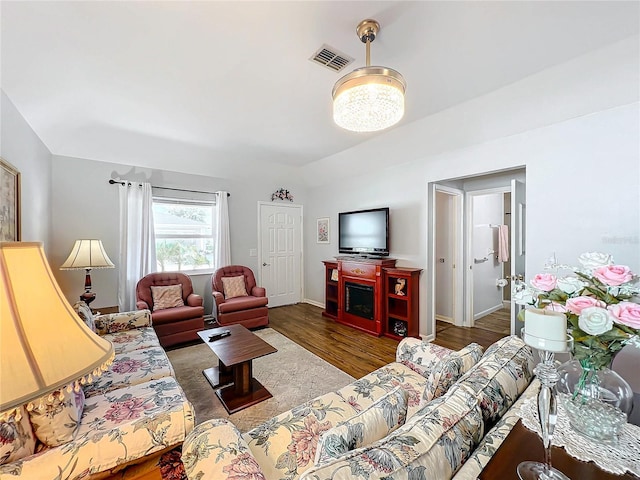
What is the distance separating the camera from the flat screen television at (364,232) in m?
4.01

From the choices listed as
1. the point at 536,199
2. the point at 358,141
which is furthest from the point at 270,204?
the point at 536,199

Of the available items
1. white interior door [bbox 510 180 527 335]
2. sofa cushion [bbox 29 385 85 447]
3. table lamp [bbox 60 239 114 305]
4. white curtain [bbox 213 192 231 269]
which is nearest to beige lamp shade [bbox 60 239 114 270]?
table lamp [bbox 60 239 114 305]

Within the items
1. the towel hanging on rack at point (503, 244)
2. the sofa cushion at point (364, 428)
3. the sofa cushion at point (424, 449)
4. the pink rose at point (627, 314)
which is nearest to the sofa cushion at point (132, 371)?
the sofa cushion at point (364, 428)

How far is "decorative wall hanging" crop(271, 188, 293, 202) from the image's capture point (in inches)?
210

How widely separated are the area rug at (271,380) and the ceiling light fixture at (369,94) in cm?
226

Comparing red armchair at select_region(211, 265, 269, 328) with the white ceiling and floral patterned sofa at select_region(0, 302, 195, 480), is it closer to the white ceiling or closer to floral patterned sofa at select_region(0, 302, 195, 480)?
floral patterned sofa at select_region(0, 302, 195, 480)

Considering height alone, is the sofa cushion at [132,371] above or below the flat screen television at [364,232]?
below

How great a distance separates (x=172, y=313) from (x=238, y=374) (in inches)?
60.0

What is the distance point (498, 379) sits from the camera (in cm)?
120

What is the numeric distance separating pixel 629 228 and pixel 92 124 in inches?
206

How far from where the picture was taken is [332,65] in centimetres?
203

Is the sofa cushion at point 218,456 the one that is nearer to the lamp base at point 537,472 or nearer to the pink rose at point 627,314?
the lamp base at point 537,472

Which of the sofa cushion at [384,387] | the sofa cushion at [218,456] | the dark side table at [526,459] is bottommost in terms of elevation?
the sofa cushion at [384,387]

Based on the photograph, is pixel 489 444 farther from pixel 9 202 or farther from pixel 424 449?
pixel 9 202
